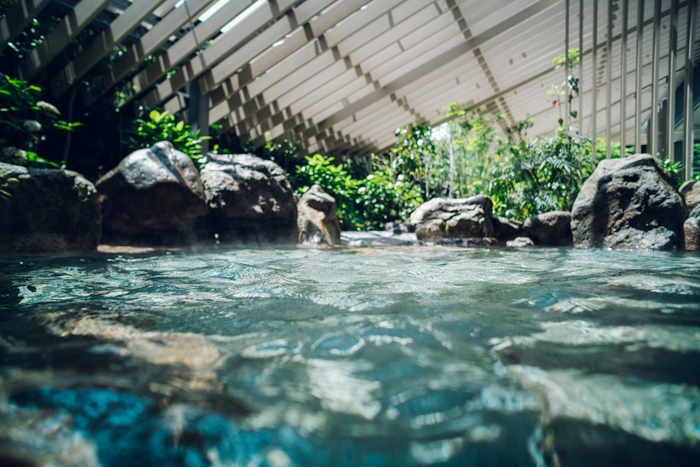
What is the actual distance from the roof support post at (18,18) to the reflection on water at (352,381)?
25.7 ft

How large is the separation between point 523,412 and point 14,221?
5424 millimetres

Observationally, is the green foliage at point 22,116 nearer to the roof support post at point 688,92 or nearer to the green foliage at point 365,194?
the green foliage at point 365,194

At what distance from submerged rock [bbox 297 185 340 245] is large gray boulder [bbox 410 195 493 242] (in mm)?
1859

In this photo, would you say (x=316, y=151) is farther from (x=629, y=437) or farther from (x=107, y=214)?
(x=629, y=437)

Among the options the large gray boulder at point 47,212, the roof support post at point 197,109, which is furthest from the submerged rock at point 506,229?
the roof support post at point 197,109

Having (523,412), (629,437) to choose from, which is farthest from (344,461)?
(629,437)

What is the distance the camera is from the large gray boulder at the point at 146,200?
19.3ft

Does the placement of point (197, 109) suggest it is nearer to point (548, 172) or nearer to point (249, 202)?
point (249, 202)

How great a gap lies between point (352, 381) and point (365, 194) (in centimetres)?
1254

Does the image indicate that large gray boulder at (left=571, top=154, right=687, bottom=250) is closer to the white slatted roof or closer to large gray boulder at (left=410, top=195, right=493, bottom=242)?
large gray boulder at (left=410, top=195, right=493, bottom=242)

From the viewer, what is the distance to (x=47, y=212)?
4715mm

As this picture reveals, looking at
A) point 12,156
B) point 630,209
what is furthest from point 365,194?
point 12,156

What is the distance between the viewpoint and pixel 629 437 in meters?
0.86

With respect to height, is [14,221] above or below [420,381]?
above
